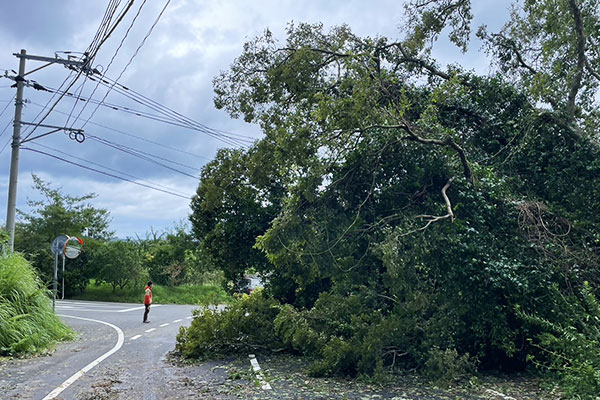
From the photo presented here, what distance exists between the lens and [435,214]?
10.2 metres

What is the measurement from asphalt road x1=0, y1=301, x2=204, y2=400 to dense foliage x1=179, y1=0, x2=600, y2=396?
1.50m

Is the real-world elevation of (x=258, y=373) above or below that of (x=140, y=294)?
below

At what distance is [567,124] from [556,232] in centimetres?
293

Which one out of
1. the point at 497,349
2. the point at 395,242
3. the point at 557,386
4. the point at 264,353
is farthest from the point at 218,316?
the point at 557,386

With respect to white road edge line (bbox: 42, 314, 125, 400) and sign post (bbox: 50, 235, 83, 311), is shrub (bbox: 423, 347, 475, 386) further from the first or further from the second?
sign post (bbox: 50, 235, 83, 311)

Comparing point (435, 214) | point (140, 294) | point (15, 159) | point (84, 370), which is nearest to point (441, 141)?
point (435, 214)

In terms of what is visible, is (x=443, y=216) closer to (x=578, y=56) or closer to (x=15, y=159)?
(x=578, y=56)

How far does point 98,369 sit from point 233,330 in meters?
3.24

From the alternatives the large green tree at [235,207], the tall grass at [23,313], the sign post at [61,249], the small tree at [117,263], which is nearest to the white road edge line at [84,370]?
the tall grass at [23,313]

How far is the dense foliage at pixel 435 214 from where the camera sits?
9.35m

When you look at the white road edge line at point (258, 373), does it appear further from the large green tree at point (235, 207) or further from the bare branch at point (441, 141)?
the bare branch at point (441, 141)

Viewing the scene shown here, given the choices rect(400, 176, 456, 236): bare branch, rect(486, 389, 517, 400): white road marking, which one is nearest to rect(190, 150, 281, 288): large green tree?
rect(400, 176, 456, 236): bare branch

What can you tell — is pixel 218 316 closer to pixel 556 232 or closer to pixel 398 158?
pixel 398 158

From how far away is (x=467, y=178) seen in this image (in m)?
10.6
